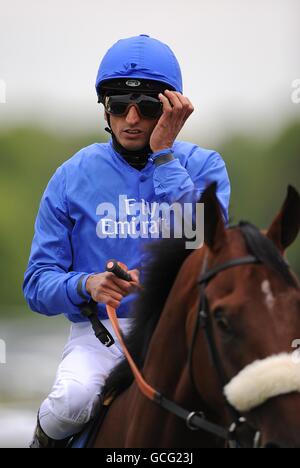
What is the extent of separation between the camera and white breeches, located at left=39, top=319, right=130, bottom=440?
393cm

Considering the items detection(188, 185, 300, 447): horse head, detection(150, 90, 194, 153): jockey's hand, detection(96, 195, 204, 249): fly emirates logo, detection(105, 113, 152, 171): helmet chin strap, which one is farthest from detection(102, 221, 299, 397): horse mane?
detection(105, 113, 152, 171): helmet chin strap

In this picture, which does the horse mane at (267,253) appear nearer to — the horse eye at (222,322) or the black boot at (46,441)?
the horse eye at (222,322)

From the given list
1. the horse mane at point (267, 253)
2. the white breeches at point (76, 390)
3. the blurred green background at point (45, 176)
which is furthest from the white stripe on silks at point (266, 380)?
the blurred green background at point (45, 176)

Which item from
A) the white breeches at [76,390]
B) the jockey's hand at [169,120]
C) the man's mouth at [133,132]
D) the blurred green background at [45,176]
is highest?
the jockey's hand at [169,120]

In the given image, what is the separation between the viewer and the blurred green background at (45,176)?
29562 millimetres

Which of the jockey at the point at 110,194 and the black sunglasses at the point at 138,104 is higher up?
the black sunglasses at the point at 138,104

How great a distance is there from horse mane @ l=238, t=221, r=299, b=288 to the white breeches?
0.83 meters

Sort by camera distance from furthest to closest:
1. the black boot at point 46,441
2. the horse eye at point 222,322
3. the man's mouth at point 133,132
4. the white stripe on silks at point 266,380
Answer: the man's mouth at point 133,132 < the black boot at point 46,441 < the horse eye at point 222,322 < the white stripe on silks at point 266,380

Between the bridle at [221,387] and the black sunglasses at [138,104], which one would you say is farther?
the black sunglasses at [138,104]

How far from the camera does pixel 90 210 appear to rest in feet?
14.3

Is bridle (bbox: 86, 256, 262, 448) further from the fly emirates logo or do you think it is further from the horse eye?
the fly emirates logo
